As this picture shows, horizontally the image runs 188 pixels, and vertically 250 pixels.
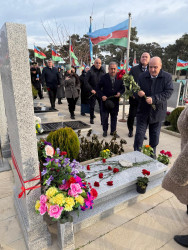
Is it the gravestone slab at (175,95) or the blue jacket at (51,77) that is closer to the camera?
the gravestone slab at (175,95)

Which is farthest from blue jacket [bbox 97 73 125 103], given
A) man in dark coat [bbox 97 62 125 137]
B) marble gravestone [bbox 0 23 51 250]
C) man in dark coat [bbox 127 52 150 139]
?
marble gravestone [bbox 0 23 51 250]

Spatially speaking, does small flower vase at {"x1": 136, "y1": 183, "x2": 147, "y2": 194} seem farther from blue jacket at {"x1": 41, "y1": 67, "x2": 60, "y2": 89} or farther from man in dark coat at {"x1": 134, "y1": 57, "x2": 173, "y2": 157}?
blue jacket at {"x1": 41, "y1": 67, "x2": 60, "y2": 89}

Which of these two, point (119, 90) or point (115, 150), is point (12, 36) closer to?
point (115, 150)

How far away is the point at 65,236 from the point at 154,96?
7.95 feet

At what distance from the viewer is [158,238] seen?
76.8 inches

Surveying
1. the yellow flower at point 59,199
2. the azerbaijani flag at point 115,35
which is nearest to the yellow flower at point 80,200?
the yellow flower at point 59,199

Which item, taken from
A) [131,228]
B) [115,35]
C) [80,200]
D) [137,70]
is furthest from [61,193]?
[115,35]

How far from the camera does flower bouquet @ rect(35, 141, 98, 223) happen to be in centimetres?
157

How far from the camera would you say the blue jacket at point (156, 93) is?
3.06 m

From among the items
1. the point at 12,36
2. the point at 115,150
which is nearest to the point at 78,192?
the point at 12,36

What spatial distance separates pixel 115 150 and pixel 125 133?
5.53 ft

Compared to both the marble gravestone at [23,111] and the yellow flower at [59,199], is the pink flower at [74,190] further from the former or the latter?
the marble gravestone at [23,111]

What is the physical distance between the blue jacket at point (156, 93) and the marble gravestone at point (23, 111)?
2215mm

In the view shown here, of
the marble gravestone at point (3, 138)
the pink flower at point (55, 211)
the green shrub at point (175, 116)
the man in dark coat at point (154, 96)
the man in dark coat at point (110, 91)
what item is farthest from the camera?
the green shrub at point (175, 116)
